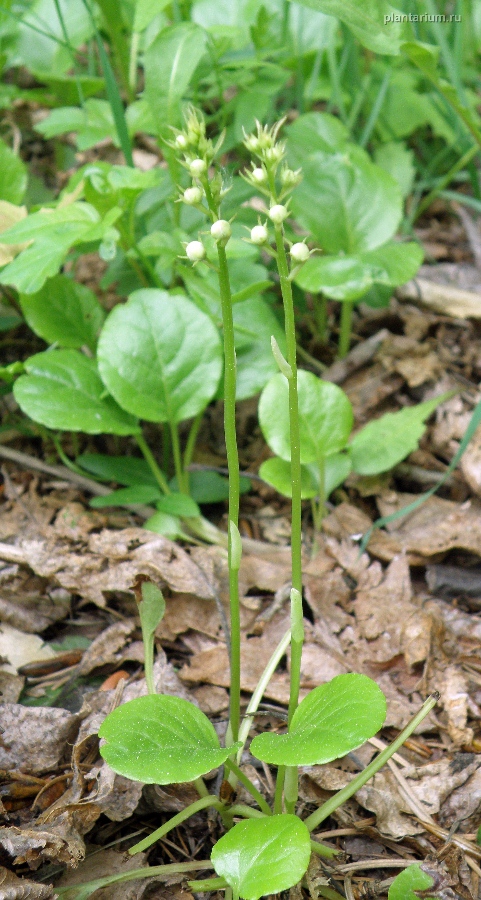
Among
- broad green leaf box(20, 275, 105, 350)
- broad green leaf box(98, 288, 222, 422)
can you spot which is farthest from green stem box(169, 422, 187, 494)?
broad green leaf box(20, 275, 105, 350)

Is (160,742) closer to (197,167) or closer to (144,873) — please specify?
(144,873)

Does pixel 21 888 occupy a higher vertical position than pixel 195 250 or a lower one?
lower

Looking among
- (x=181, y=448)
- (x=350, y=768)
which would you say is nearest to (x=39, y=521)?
(x=181, y=448)

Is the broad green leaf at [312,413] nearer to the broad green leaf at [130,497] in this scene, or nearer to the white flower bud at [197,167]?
the broad green leaf at [130,497]

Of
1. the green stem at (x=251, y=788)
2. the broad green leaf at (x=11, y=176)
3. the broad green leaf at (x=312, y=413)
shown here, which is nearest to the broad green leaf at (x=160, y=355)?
the broad green leaf at (x=312, y=413)

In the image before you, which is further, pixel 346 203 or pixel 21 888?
pixel 346 203

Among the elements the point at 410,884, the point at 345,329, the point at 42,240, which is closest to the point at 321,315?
the point at 345,329
